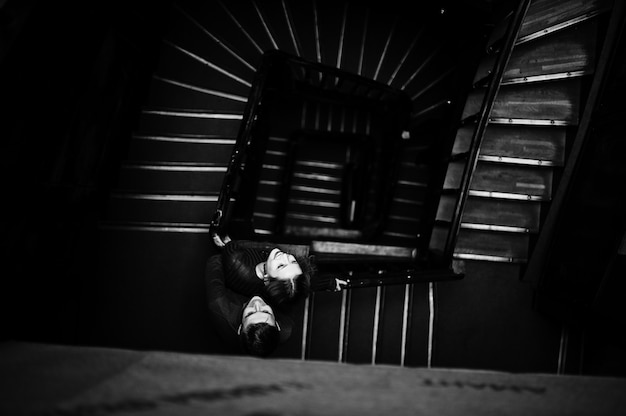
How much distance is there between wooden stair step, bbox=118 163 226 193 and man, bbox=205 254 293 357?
1537mm

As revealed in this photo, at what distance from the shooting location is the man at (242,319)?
102 inches

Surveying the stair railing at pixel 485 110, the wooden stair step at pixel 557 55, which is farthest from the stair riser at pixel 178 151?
the wooden stair step at pixel 557 55

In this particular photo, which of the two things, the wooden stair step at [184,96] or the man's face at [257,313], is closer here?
the man's face at [257,313]

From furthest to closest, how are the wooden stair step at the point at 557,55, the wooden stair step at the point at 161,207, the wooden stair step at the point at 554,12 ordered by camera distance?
the wooden stair step at the point at 161,207
the wooden stair step at the point at 557,55
the wooden stair step at the point at 554,12

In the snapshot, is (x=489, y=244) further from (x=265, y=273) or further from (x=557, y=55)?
(x=265, y=273)

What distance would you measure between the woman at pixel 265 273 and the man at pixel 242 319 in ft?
0.32

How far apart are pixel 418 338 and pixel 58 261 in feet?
11.8

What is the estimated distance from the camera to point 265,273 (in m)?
3.10

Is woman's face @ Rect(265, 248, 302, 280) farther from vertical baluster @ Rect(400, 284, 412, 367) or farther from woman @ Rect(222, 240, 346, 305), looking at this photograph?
vertical baluster @ Rect(400, 284, 412, 367)

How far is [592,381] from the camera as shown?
50.4 inches

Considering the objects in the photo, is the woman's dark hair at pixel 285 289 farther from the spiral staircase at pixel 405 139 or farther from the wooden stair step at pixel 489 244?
the wooden stair step at pixel 489 244

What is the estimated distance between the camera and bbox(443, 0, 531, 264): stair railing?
3.53 m

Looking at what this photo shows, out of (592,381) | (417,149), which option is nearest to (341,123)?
(417,149)

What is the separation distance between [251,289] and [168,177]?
2241 millimetres
